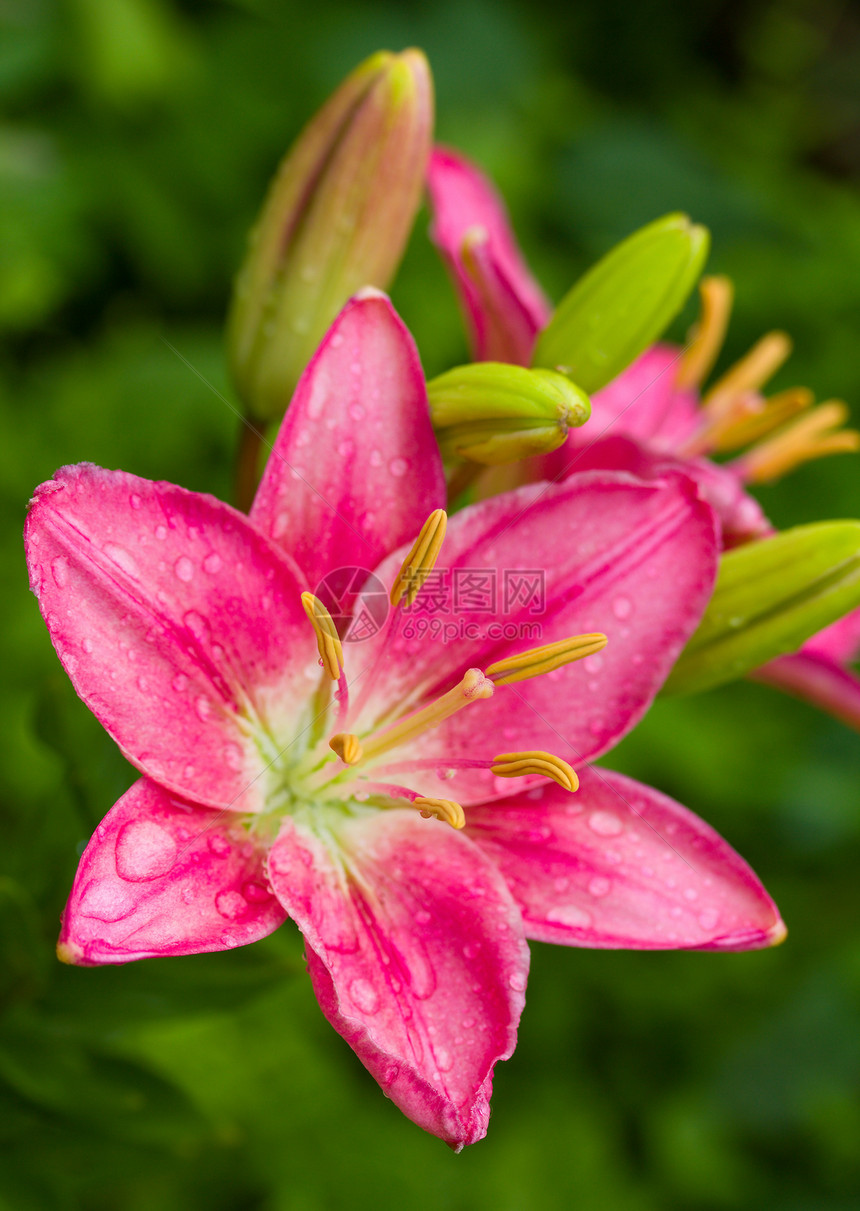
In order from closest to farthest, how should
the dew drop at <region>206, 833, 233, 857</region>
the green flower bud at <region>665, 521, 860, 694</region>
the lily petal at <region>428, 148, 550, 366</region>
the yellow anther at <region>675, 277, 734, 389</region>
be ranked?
the dew drop at <region>206, 833, 233, 857</region>
the green flower bud at <region>665, 521, 860, 694</region>
the lily petal at <region>428, 148, 550, 366</region>
the yellow anther at <region>675, 277, 734, 389</region>

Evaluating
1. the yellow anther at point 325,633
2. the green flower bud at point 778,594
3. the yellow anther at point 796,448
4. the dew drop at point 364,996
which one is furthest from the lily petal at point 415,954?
the yellow anther at point 796,448

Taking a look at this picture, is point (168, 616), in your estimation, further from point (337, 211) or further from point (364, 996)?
point (337, 211)

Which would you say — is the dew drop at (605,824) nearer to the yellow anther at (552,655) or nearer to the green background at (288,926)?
the yellow anther at (552,655)

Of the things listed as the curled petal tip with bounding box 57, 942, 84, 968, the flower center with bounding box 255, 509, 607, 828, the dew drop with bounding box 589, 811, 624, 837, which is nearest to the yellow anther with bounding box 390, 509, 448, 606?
the flower center with bounding box 255, 509, 607, 828

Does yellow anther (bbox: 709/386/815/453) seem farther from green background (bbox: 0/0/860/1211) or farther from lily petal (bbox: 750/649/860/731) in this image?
green background (bbox: 0/0/860/1211)

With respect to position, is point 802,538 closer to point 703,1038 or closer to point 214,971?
point 214,971

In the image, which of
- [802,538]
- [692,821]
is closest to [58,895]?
[692,821]

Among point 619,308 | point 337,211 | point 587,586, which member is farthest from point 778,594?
point 337,211
